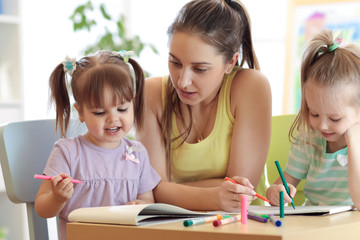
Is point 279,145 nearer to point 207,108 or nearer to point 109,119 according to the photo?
point 207,108

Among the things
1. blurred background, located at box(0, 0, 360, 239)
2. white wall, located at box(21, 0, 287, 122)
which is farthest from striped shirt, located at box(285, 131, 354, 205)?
white wall, located at box(21, 0, 287, 122)

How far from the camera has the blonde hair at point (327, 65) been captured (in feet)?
4.24

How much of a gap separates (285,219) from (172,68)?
2.15ft

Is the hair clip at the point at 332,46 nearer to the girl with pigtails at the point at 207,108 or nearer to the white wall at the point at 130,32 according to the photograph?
the girl with pigtails at the point at 207,108

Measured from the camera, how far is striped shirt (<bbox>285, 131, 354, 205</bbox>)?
1.36 meters

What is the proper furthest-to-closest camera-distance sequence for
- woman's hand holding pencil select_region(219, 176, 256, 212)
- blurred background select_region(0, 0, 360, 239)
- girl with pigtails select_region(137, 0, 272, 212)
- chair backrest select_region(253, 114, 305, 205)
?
1. blurred background select_region(0, 0, 360, 239)
2. chair backrest select_region(253, 114, 305, 205)
3. girl with pigtails select_region(137, 0, 272, 212)
4. woman's hand holding pencil select_region(219, 176, 256, 212)

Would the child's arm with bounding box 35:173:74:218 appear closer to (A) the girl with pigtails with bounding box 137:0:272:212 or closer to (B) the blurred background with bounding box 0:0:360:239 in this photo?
(A) the girl with pigtails with bounding box 137:0:272:212

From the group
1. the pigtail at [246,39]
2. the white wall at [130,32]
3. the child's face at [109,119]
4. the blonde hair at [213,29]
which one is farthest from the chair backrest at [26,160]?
the white wall at [130,32]

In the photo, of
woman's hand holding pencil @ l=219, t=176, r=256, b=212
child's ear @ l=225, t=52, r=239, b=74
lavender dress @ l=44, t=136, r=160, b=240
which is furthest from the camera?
child's ear @ l=225, t=52, r=239, b=74

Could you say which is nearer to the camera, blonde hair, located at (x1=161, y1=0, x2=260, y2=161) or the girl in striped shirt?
the girl in striped shirt

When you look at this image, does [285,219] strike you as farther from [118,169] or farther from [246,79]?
[246,79]

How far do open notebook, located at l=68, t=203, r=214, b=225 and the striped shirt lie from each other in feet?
1.86

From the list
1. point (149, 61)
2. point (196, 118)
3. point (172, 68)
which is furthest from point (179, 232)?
point (149, 61)

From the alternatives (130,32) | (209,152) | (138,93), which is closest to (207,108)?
(209,152)
